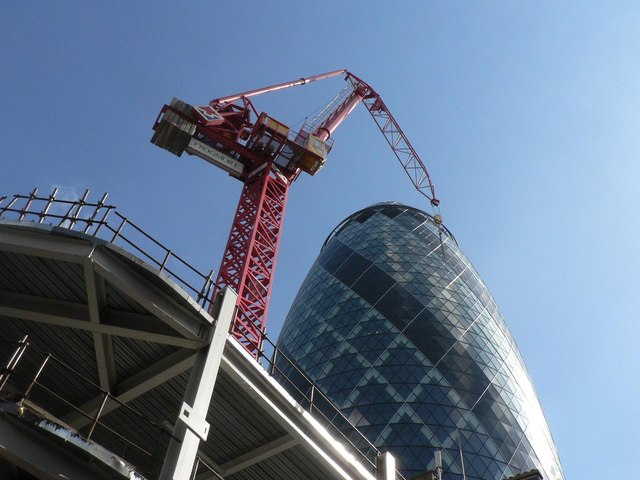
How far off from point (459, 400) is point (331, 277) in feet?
70.3

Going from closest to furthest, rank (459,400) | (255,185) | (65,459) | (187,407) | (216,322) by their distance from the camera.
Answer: (65,459) → (187,407) → (216,322) → (255,185) → (459,400)

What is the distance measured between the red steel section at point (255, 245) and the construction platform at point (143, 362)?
42.4 feet

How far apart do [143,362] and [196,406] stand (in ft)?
9.47

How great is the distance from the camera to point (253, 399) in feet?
44.1

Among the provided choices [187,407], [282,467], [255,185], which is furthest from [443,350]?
[187,407]

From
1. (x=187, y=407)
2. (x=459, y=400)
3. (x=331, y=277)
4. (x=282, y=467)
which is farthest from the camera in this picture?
(x=331, y=277)

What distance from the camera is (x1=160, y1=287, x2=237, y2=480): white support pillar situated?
36.0 ft

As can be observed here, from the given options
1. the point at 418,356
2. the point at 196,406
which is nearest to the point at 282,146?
the point at 196,406

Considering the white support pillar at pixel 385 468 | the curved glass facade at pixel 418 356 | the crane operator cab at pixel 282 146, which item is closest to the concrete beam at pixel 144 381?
the white support pillar at pixel 385 468

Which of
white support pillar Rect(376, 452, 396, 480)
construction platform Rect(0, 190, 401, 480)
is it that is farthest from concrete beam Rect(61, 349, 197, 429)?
white support pillar Rect(376, 452, 396, 480)

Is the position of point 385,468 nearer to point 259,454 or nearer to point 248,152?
point 259,454

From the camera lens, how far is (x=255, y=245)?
33062 mm

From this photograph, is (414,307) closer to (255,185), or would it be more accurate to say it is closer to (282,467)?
(255,185)

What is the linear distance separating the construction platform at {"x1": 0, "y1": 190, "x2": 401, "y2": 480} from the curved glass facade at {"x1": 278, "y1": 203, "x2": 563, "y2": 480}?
4129 cm
